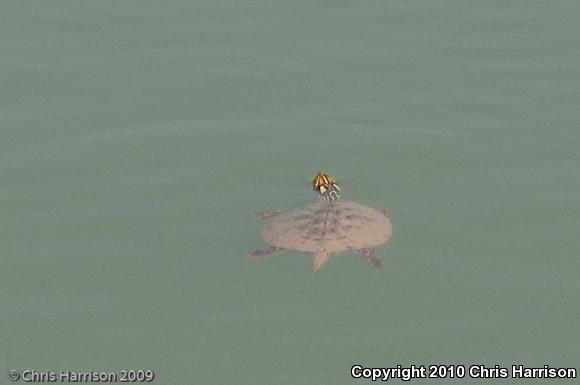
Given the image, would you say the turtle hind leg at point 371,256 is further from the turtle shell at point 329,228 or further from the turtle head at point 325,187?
the turtle head at point 325,187

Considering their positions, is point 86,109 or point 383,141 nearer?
point 383,141

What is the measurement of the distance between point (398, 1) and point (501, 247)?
7318 millimetres

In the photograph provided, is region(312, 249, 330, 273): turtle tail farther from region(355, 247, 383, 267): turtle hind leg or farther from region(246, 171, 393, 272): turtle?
region(355, 247, 383, 267): turtle hind leg

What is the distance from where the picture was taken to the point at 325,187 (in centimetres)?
1335

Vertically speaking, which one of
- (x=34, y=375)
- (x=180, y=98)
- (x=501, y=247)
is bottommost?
(x=34, y=375)

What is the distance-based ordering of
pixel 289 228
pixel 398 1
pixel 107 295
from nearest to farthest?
Result: pixel 107 295
pixel 289 228
pixel 398 1

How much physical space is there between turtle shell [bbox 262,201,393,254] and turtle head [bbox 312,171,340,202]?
0.41 meters

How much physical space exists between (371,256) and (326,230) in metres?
0.59

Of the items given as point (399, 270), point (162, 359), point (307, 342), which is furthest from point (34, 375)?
point (399, 270)

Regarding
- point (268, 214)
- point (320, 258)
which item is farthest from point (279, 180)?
point (320, 258)

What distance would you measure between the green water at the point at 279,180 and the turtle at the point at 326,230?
0.15 m

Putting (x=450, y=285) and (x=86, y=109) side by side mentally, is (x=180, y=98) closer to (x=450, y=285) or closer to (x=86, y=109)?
(x=86, y=109)

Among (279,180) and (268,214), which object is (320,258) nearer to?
(268,214)

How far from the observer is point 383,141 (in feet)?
48.6
